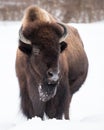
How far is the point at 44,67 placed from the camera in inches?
314

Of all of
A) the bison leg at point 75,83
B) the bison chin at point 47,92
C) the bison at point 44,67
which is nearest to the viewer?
the bison at point 44,67

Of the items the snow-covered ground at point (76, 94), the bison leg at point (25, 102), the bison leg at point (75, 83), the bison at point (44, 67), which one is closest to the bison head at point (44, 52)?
the bison at point (44, 67)

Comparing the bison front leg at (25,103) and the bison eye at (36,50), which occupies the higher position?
the bison eye at (36,50)

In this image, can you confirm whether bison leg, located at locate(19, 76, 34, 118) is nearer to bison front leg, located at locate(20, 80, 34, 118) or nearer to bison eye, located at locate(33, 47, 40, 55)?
bison front leg, located at locate(20, 80, 34, 118)

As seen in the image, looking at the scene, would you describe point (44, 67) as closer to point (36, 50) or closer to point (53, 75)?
point (53, 75)

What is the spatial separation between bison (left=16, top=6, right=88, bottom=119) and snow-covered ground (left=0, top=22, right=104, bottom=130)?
348mm

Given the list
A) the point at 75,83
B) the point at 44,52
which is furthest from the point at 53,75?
the point at 75,83

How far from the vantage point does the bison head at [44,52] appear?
311 inches

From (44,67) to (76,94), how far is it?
172 inches

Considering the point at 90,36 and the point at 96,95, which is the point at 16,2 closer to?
the point at 90,36

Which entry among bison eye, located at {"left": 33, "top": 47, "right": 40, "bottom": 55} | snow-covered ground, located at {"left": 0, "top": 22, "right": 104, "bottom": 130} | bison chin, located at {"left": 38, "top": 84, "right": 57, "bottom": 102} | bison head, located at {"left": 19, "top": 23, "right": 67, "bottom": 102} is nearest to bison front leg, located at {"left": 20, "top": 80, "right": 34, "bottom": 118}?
snow-covered ground, located at {"left": 0, "top": 22, "right": 104, "bottom": 130}

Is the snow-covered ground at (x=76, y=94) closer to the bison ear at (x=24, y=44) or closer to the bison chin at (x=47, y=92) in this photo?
the bison chin at (x=47, y=92)

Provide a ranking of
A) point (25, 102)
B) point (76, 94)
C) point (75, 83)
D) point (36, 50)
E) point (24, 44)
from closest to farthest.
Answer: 1. point (36, 50)
2. point (24, 44)
3. point (25, 102)
4. point (75, 83)
5. point (76, 94)

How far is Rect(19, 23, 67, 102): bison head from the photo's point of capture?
7895mm
